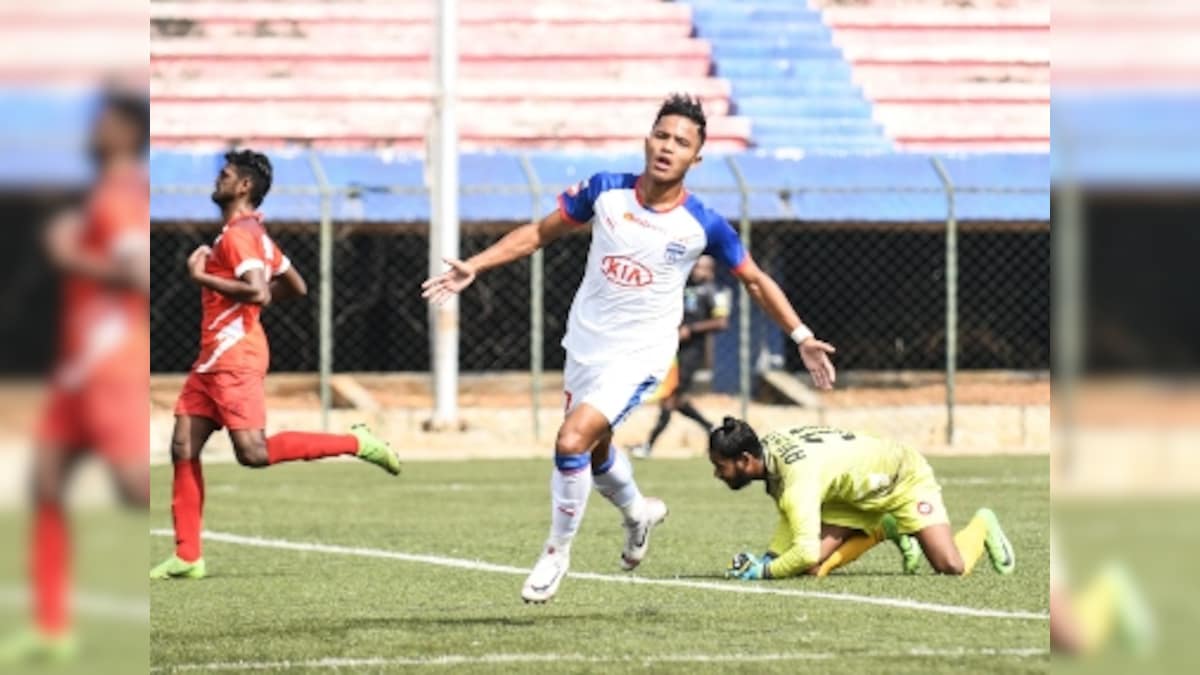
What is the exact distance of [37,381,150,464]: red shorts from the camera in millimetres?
2027

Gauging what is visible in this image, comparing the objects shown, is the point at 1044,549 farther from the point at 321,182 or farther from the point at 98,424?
the point at 321,182

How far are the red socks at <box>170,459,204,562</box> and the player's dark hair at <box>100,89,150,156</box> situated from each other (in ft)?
28.8

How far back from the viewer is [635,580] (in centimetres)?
1070

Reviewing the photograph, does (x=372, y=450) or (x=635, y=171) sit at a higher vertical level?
(x=635, y=171)

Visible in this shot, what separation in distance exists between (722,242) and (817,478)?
1802 mm

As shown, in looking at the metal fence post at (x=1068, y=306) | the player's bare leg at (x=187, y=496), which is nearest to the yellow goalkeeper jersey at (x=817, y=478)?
the player's bare leg at (x=187, y=496)

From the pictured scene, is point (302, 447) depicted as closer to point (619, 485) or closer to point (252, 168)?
point (252, 168)

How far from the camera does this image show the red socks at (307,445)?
36.3 ft

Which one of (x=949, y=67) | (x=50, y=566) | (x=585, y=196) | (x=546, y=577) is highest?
(x=949, y=67)

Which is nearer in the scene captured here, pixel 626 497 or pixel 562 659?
pixel 562 659

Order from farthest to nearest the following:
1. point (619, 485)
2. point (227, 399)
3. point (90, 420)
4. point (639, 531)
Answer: point (227, 399) → point (639, 531) → point (619, 485) → point (90, 420)

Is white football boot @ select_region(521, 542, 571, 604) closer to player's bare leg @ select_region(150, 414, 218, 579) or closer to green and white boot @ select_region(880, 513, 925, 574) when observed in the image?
green and white boot @ select_region(880, 513, 925, 574)

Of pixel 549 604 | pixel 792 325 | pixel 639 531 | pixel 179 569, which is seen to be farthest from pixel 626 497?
pixel 179 569

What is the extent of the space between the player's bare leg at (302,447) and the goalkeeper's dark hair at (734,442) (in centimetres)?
195
